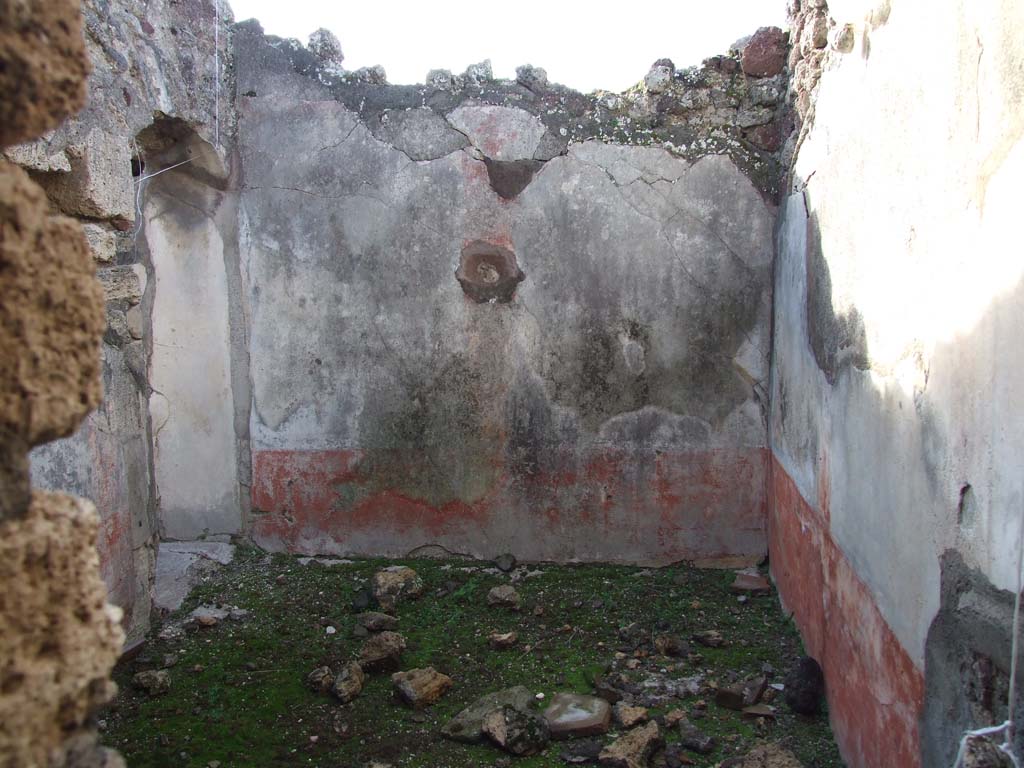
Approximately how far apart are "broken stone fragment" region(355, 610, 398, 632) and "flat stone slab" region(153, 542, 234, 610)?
0.89 meters

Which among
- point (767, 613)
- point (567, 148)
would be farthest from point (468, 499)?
point (567, 148)

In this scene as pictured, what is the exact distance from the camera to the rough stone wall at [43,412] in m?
0.84

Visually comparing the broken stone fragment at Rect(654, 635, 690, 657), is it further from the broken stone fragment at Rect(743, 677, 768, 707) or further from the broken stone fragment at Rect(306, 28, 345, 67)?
the broken stone fragment at Rect(306, 28, 345, 67)

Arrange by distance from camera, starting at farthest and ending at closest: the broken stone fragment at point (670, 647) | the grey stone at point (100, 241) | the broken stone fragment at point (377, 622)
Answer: the broken stone fragment at point (377, 622) < the broken stone fragment at point (670, 647) < the grey stone at point (100, 241)

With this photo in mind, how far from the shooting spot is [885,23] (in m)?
2.31

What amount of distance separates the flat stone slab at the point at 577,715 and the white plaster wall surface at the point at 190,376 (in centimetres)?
229

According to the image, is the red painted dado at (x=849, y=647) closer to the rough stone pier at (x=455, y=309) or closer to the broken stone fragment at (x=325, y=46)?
the rough stone pier at (x=455, y=309)

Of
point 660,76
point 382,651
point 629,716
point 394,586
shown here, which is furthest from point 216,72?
point 629,716

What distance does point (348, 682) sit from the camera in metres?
3.00

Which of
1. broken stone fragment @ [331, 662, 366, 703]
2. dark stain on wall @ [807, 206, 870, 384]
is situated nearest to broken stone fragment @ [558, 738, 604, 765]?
broken stone fragment @ [331, 662, 366, 703]

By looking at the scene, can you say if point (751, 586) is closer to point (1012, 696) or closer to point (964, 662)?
point (964, 662)

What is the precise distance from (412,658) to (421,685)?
313 mm

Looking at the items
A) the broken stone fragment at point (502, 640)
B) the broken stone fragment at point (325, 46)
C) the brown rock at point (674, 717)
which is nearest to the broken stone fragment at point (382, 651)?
the broken stone fragment at point (502, 640)

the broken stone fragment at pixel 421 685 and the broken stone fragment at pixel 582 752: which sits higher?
the broken stone fragment at pixel 421 685
